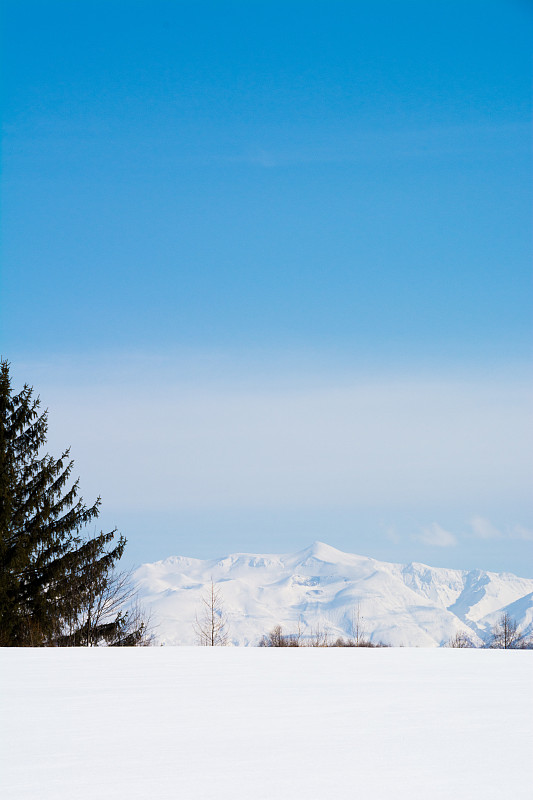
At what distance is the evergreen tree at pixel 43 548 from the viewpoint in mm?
17344

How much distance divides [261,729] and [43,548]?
15612 millimetres

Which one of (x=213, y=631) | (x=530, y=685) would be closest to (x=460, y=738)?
(x=530, y=685)

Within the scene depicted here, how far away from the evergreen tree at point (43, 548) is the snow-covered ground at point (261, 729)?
40.2ft

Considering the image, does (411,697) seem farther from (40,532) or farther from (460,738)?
(40,532)

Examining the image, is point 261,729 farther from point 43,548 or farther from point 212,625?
point 212,625

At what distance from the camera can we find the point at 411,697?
4441 mm

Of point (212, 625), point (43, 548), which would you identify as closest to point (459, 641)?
point (212, 625)

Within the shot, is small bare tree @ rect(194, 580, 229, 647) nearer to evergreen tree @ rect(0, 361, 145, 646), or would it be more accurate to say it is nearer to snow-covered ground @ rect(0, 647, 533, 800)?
evergreen tree @ rect(0, 361, 145, 646)

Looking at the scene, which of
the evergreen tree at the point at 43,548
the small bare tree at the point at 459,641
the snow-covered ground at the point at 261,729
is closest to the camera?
the snow-covered ground at the point at 261,729

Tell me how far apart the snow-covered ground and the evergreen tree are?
1224 centimetres

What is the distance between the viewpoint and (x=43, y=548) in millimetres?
18234

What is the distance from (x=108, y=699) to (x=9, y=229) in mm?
5494

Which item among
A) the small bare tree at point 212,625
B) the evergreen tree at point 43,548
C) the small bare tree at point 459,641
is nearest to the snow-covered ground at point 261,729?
the evergreen tree at point 43,548

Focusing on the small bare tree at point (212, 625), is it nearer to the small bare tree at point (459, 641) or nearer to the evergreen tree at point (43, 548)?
the small bare tree at point (459, 641)
